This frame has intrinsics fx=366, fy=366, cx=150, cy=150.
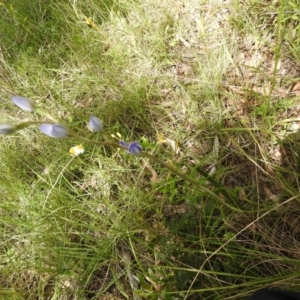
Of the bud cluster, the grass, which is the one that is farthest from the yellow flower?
the bud cluster

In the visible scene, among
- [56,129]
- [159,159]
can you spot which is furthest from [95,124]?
[159,159]

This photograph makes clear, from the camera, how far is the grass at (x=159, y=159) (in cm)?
136

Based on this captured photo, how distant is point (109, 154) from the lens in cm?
169

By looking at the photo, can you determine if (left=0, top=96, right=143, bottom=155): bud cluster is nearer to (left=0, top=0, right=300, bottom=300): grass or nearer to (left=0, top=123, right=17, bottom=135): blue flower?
(left=0, top=123, right=17, bottom=135): blue flower

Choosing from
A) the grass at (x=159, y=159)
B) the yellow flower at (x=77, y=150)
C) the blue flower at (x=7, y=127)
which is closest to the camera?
the blue flower at (x=7, y=127)

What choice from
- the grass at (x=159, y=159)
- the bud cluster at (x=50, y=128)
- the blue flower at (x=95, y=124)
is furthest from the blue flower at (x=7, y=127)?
the grass at (x=159, y=159)

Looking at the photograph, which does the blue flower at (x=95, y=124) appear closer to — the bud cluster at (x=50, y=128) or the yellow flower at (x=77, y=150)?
the bud cluster at (x=50, y=128)

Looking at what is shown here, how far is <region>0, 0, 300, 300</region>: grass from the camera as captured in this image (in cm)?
136

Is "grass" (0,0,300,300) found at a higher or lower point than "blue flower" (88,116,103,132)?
lower

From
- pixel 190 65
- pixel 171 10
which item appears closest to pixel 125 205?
pixel 190 65

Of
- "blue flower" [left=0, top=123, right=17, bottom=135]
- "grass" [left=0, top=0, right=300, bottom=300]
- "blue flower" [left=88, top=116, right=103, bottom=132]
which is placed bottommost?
"grass" [left=0, top=0, right=300, bottom=300]

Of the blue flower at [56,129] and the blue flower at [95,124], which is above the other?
the blue flower at [56,129]

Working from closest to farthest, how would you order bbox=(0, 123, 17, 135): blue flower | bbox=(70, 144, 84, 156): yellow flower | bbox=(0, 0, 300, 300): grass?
bbox=(0, 123, 17, 135): blue flower → bbox=(0, 0, 300, 300): grass → bbox=(70, 144, 84, 156): yellow flower

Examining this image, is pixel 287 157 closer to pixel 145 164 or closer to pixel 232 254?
pixel 232 254
